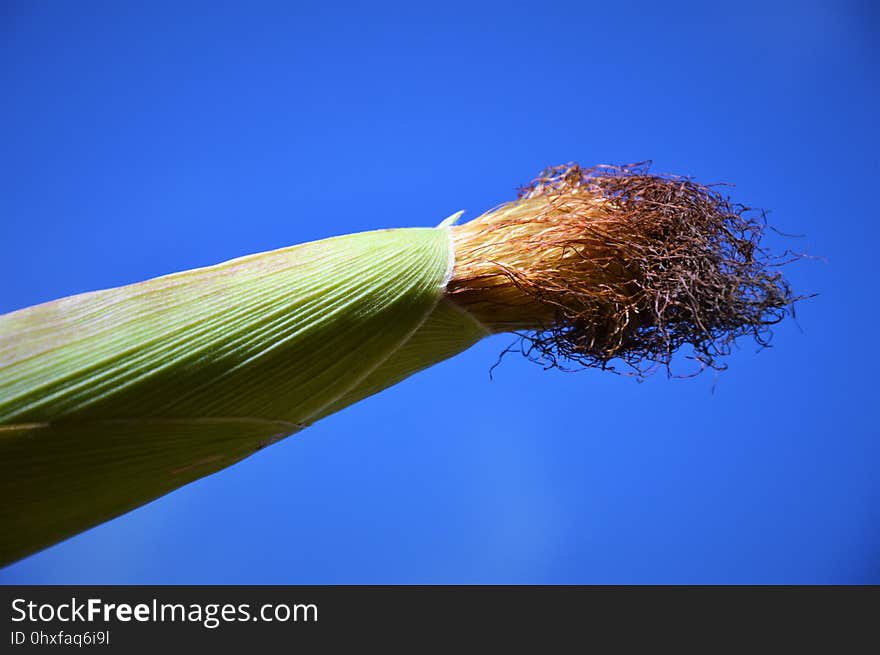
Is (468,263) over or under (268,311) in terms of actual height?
over

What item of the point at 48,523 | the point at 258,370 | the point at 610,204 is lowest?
the point at 48,523

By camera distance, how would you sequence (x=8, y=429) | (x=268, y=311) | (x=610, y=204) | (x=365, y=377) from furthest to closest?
(x=610, y=204), (x=365, y=377), (x=268, y=311), (x=8, y=429)

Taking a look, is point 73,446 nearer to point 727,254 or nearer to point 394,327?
point 394,327

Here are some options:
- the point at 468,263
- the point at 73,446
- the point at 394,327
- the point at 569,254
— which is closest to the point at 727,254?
the point at 569,254

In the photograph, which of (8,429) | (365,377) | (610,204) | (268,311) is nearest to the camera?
(8,429)

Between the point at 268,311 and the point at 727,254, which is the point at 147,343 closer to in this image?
the point at 268,311

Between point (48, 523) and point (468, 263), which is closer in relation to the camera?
point (48, 523)
